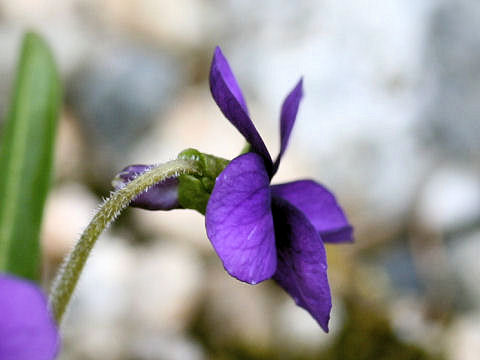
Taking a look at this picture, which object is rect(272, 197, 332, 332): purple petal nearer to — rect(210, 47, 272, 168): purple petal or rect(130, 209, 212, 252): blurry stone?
rect(210, 47, 272, 168): purple petal

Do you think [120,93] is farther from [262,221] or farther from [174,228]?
[262,221]

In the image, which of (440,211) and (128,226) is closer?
(128,226)

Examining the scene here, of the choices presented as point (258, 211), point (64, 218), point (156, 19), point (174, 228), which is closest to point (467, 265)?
point (174, 228)

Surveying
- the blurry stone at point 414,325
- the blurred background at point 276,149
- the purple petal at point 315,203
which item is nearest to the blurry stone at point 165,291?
the blurred background at point 276,149

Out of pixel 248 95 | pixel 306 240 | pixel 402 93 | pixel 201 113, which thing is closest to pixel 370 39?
pixel 402 93

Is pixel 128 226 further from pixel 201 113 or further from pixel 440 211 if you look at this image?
pixel 440 211

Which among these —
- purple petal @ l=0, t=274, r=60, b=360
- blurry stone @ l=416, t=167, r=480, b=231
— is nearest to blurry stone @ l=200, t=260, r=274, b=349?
blurry stone @ l=416, t=167, r=480, b=231

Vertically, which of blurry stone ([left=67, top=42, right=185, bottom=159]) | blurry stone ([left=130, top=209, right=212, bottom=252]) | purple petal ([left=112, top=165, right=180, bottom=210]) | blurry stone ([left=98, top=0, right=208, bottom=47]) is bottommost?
blurry stone ([left=130, top=209, right=212, bottom=252])

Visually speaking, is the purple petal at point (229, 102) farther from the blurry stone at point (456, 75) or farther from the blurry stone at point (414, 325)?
the blurry stone at point (456, 75)
